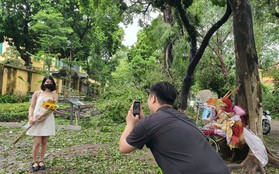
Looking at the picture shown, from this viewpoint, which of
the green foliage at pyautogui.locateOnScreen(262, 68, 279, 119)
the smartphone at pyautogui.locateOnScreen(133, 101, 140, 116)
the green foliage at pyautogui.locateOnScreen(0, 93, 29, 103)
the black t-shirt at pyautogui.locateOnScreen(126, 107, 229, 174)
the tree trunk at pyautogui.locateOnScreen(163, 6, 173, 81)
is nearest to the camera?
the black t-shirt at pyautogui.locateOnScreen(126, 107, 229, 174)

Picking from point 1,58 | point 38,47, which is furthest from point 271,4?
point 1,58

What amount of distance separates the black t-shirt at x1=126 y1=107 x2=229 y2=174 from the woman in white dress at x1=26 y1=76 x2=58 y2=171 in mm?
3235

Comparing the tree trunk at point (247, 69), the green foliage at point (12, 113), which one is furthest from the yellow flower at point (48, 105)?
the green foliage at point (12, 113)

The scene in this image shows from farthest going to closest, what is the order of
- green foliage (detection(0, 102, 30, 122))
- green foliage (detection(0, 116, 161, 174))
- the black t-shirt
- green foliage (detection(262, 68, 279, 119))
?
green foliage (detection(262, 68, 279, 119))
green foliage (detection(0, 102, 30, 122))
green foliage (detection(0, 116, 161, 174))
the black t-shirt

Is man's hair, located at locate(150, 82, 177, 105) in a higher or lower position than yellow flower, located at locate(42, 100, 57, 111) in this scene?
higher

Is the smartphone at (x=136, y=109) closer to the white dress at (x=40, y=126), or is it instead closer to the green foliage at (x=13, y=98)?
the white dress at (x=40, y=126)

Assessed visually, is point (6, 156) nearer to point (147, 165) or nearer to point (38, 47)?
point (147, 165)

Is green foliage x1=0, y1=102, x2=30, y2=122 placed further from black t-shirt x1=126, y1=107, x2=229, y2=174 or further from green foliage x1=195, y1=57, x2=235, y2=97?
black t-shirt x1=126, y1=107, x2=229, y2=174

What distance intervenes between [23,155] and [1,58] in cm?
2271

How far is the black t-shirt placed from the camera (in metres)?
2.15

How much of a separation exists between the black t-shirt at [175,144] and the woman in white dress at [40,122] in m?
3.24

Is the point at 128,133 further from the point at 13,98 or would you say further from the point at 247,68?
the point at 13,98

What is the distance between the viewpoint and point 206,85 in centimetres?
1678

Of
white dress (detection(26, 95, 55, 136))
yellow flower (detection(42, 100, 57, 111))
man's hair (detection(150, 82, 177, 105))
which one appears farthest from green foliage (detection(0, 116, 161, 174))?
man's hair (detection(150, 82, 177, 105))
